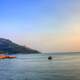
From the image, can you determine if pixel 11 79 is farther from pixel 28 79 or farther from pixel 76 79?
pixel 76 79

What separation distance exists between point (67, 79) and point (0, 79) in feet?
40.9

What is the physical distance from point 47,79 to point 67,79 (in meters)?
3.65

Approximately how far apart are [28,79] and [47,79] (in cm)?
354

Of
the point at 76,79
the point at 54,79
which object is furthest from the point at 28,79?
the point at 76,79

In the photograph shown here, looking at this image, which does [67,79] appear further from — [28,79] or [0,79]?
[0,79]

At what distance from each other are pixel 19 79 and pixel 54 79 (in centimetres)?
648

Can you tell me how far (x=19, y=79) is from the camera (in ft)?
142

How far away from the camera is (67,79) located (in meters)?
42.4

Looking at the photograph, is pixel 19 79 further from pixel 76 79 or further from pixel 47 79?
pixel 76 79

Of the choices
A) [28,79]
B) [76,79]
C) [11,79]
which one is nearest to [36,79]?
[28,79]

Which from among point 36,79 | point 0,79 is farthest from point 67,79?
point 0,79

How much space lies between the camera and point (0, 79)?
43594 millimetres

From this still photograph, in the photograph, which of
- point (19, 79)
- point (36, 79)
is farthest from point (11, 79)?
point (36, 79)

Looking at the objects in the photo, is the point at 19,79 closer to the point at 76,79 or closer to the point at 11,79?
the point at 11,79
